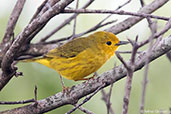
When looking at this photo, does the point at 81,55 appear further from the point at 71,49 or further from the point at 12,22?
the point at 12,22

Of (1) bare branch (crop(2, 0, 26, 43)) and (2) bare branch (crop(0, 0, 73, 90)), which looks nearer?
(2) bare branch (crop(0, 0, 73, 90))

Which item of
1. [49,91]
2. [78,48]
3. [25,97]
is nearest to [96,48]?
[78,48]

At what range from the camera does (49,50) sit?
497 centimetres

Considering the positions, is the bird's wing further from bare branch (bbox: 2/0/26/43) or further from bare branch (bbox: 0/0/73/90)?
bare branch (bbox: 0/0/73/90)

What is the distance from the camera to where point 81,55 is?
484 cm

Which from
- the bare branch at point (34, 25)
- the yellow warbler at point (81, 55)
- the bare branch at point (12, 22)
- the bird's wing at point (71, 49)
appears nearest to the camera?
the bare branch at point (34, 25)

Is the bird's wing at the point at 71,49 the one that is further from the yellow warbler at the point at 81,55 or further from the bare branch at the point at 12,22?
the bare branch at the point at 12,22

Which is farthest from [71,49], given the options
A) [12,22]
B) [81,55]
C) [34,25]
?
[34,25]

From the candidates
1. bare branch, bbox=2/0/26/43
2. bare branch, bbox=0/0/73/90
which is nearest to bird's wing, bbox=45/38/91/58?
bare branch, bbox=2/0/26/43

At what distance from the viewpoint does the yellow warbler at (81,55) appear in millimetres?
4613

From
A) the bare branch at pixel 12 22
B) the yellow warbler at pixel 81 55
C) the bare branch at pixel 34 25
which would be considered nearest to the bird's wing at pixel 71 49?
the yellow warbler at pixel 81 55

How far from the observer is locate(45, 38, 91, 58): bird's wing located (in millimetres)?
4969

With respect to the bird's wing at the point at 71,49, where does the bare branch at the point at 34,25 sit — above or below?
below

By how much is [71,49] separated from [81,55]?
33 cm
